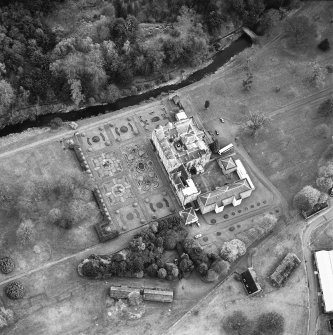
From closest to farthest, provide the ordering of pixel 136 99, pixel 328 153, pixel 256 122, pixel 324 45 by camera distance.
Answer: pixel 328 153 < pixel 256 122 < pixel 136 99 < pixel 324 45

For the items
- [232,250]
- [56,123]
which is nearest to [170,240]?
[232,250]

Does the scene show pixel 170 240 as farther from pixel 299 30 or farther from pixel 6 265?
pixel 299 30

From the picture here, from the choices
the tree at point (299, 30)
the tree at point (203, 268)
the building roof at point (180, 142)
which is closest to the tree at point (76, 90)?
the building roof at point (180, 142)

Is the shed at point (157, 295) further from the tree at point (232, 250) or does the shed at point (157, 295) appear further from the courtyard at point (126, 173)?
the courtyard at point (126, 173)

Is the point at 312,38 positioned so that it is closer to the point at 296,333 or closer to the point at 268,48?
the point at 268,48

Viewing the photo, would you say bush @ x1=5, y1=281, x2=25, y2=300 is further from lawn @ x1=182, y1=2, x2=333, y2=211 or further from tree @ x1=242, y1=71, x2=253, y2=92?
tree @ x1=242, y1=71, x2=253, y2=92
